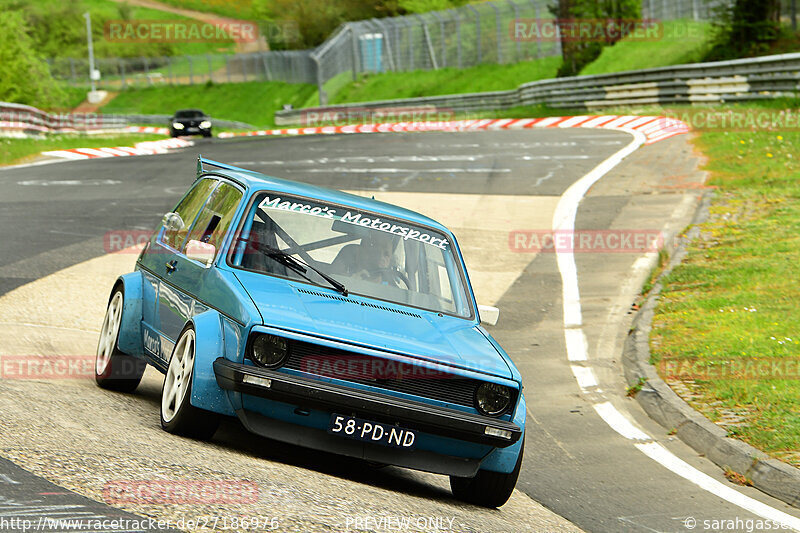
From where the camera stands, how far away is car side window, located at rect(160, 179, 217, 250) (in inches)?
292

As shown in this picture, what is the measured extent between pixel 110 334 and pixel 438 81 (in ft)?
162

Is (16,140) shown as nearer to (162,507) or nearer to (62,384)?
(62,384)

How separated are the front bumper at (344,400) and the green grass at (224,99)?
6887cm

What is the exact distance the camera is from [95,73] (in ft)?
259

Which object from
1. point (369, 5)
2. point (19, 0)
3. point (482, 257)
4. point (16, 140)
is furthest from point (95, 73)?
point (482, 257)

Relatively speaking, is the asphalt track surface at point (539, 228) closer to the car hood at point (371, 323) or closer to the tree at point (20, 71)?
the car hood at point (371, 323)

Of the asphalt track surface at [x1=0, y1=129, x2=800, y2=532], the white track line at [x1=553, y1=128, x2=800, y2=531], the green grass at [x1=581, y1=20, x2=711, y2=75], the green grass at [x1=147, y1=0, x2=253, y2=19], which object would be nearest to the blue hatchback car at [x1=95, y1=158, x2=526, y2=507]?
the asphalt track surface at [x1=0, y1=129, x2=800, y2=532]

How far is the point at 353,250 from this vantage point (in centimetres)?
667

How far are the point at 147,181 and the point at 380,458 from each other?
16.2 metres

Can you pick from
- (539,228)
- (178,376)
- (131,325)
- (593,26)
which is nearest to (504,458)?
(178,376)

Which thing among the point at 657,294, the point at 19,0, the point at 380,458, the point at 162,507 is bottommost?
the point at 657,294

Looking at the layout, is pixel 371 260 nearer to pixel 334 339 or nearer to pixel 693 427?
pixel 334 339

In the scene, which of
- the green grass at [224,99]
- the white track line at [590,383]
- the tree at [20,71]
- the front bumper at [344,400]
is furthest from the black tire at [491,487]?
the green grass at [224,99]

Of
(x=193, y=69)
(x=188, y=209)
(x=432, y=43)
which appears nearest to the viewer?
(x=188, y=209)
